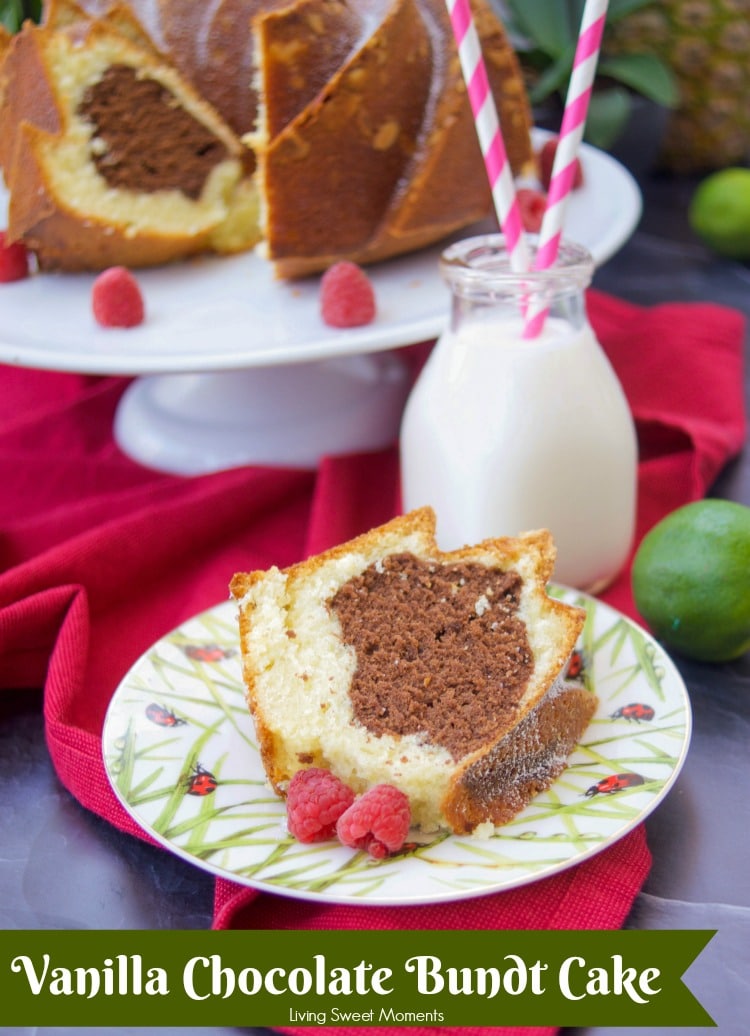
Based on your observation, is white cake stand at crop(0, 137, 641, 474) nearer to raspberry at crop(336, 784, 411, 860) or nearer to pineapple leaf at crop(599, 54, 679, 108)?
pineapple leaf at crop(599, 54, 679, 108)

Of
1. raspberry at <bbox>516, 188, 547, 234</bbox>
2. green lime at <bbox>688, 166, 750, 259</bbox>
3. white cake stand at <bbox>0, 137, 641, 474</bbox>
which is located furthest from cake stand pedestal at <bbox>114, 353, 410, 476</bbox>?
green lime at <bbox>688, 166, 750, 259</bbox>

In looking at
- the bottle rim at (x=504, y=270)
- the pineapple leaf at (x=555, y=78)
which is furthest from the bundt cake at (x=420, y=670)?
the pineapple leaf at (x=555, y=78)

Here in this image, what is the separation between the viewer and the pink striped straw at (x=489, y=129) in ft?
4.17

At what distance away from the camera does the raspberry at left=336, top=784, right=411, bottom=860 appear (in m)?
0.98

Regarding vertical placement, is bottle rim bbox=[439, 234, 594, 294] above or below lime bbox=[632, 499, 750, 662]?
above

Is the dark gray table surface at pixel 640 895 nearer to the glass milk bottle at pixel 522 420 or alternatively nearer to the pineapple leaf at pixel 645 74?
the glass milk bottle at pixel 522 420

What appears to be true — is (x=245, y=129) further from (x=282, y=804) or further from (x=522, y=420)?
(x=282, y=804)

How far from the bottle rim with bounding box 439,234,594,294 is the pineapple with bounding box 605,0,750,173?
1457 millimetres

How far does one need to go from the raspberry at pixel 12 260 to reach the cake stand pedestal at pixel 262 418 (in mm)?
286

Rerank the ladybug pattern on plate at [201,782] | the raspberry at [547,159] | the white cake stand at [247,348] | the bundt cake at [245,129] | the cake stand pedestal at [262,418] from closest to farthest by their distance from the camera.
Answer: the ladybug pattern on plate at [201,782], the white cake stand at [247,348], the bundt cake at [245,129], the cake stand pedestal at [262,418], the raspberry at [547,159]

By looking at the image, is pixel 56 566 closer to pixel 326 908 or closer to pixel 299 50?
pixel 326 908

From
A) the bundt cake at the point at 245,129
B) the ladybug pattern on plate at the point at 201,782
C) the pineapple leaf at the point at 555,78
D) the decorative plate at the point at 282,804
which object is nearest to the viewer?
the decorative plate at the point at 282,804

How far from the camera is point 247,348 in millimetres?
1532

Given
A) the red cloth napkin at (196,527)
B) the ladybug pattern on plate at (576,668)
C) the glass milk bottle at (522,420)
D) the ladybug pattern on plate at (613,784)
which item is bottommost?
the red cloth napkin at (196,527)
